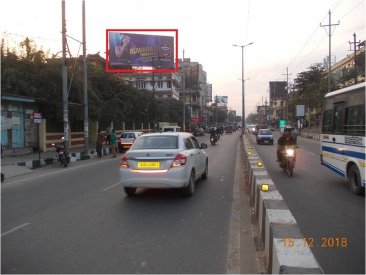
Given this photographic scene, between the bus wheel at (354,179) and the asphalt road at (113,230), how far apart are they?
3.04 meters

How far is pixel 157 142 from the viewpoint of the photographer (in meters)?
10.2

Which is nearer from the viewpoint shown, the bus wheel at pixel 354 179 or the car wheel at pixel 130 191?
the bus wheel at pixel 354 179

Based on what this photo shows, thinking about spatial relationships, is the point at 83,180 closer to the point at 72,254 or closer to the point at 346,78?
the point at 72,254

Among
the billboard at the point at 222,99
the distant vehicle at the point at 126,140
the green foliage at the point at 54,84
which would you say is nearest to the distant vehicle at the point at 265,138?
the green foliage at the point at 54,84

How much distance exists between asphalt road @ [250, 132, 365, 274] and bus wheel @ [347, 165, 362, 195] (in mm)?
158

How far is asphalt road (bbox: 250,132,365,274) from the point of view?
5.28m

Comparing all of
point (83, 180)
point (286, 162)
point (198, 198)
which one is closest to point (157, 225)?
point (198, 198)

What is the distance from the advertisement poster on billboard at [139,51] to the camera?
159 ft

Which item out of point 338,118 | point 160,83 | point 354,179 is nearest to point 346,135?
point 338,118

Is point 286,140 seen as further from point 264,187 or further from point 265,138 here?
point 265,138

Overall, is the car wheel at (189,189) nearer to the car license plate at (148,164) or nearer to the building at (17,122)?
the car license plate at (148,164)

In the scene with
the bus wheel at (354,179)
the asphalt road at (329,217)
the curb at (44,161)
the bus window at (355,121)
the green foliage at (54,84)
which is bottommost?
the curb at (44,161)

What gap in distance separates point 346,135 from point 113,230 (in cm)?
692

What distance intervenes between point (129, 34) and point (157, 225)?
44.8 meters
